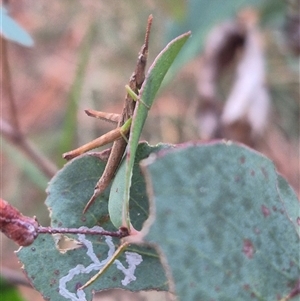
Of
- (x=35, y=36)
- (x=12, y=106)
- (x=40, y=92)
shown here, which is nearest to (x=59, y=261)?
(x=12, y=106)

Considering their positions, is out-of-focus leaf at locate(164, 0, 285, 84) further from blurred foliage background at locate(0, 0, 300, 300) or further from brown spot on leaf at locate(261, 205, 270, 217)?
brown spot on leaf at locate(261, 205, 270, 217)

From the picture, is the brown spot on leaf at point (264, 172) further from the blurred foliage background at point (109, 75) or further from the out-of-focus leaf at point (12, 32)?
the blurred foliage background at point (109, 75)

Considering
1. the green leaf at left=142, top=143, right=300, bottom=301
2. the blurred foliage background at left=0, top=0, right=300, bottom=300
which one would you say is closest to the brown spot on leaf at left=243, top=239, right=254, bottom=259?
the green leaf at left=142, top=143, right=300, bottom=301

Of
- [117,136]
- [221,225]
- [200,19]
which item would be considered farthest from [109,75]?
[221,225]

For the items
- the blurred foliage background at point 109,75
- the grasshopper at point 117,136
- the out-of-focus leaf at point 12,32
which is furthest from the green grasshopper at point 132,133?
the blurred foliage background at point 109,75

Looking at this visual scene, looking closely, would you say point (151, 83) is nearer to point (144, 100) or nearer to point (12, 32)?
point (144, 100)

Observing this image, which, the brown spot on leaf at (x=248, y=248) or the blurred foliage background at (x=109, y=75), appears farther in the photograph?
the blurred foliage background at (x=109, y=75)

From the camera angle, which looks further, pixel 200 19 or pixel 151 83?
pixel 200 19
